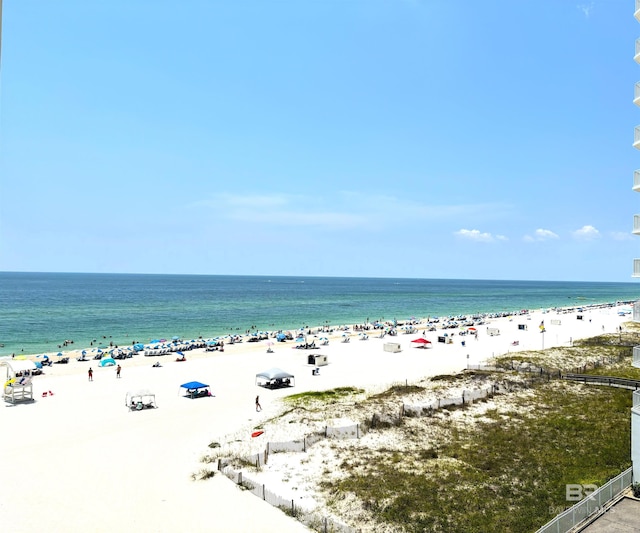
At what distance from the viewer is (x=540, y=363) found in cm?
3825

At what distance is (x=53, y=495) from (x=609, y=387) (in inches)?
1211

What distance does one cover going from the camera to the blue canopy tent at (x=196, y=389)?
100 feet

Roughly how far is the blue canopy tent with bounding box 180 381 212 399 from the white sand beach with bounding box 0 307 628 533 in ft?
2.28

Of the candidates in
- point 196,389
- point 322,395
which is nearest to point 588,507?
point 322,395

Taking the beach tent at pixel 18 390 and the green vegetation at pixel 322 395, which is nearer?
the beach tent at pixel 18 390

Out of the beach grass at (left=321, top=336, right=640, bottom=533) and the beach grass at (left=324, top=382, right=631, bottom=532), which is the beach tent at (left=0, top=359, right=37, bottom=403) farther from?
the beach grass at (left=324, top=382, right=631, bottom=532)

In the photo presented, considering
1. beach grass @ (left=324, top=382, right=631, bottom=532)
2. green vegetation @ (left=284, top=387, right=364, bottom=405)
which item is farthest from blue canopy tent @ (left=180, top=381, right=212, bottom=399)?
beach grass @ (left=324, top=382, right=631, bottom=532)

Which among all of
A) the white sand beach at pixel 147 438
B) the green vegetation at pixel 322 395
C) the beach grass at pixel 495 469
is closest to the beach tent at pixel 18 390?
the white sand beach at pixel 147 438

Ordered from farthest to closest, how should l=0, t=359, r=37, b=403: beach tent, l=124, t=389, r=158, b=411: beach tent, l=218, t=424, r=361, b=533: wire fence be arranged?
l=0, t=359, r=37, b=403: beach tent, l=124, t=389, r=158, b=411: beach tent, l=218, t=424, r=361, b=533: wire fence

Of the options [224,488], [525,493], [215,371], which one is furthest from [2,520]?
[215,371]

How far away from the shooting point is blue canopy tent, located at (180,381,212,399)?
30.6 meters

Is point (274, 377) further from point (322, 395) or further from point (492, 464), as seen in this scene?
point (492, 464)

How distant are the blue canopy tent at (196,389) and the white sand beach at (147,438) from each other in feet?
2.28

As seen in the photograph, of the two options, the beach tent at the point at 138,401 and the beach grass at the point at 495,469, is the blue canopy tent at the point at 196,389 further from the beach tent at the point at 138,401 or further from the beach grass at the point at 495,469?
the beach grass at the point at 495,469
